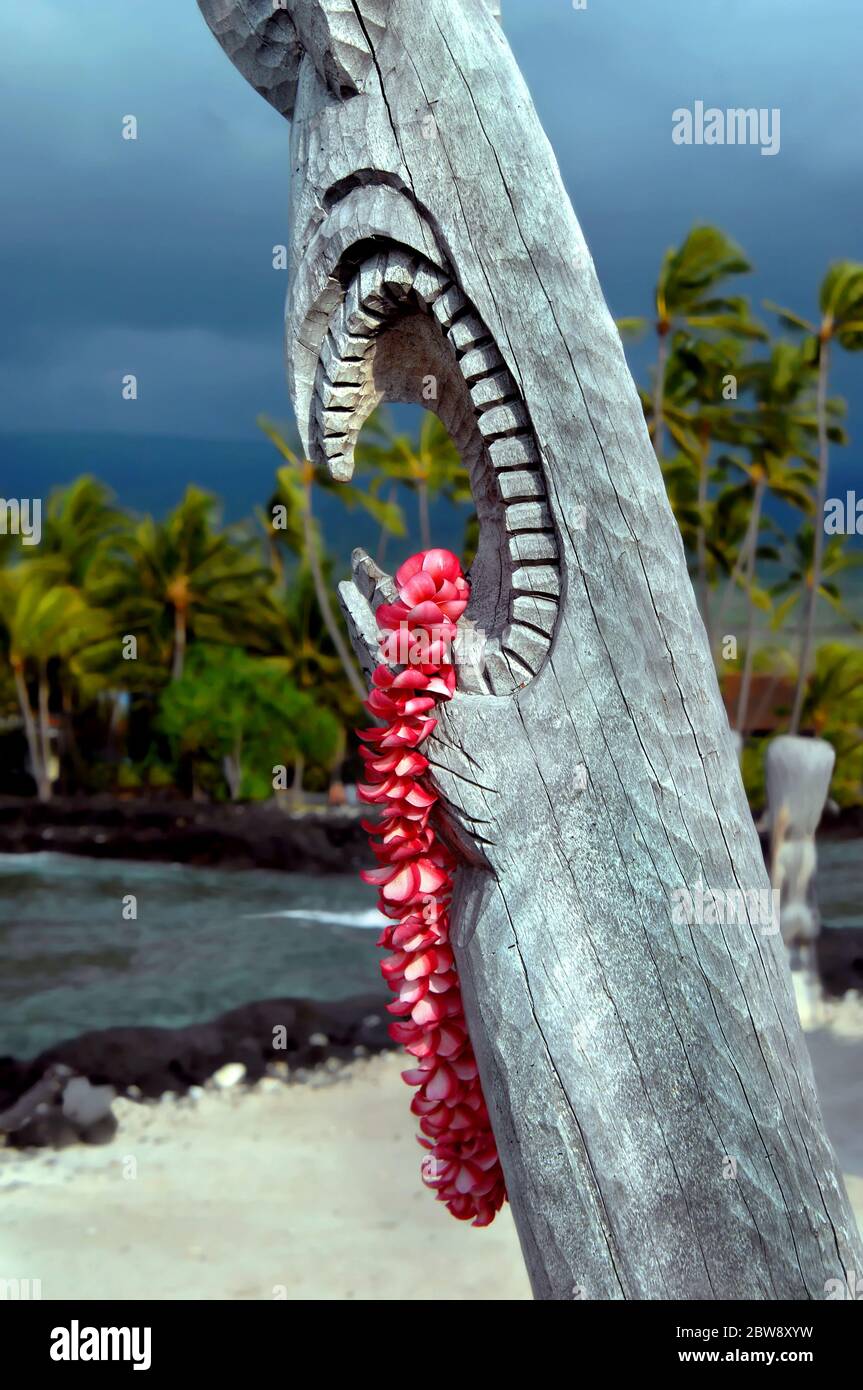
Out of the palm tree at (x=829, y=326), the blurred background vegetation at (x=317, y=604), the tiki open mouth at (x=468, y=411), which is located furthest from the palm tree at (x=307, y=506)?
the tiki open mouth at (x=468, y=411)

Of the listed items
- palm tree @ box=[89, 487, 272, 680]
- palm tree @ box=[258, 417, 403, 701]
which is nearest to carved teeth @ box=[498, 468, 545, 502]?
palm tree @ box=[258, 417, 403, 701]

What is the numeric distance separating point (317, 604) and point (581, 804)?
54.3ft

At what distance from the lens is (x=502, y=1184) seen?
2777 mm

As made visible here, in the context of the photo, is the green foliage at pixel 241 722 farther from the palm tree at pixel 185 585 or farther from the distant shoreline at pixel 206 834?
the palm tree at pixel 185 585

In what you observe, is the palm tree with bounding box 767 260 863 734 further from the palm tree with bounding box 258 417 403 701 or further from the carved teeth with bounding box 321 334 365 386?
the carved teeth with bounding box 321 334 365 386

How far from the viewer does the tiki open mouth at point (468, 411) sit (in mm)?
2490

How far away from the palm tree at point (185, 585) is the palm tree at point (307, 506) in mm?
1488

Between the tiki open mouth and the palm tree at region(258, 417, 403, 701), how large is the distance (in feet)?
37.6

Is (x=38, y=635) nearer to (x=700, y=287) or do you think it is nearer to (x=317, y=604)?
(x=317, y=604)

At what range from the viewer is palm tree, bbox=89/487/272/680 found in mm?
18547

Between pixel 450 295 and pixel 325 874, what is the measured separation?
1029cm

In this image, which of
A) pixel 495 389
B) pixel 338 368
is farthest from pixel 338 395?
pixel 495 389

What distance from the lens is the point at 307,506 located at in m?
15.0
